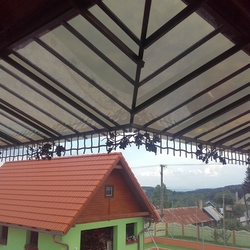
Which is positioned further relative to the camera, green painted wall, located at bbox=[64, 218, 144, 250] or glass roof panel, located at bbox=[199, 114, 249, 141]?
green painted wall, located at bbox=[64, 218, 144, 250]

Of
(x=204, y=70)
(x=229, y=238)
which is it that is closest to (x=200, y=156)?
(x=204, y=70)

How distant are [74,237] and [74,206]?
2.53 ft

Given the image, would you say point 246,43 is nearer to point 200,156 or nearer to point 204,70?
point 204,70

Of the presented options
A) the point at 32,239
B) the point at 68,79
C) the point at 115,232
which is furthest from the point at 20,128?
the point at 115,232

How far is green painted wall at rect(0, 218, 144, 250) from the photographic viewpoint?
5.38 m

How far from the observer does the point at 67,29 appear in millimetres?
1239

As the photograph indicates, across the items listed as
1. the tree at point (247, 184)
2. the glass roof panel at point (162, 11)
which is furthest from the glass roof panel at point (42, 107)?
the tree at point (247, 184)

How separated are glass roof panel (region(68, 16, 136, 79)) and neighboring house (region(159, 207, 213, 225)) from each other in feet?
38.6

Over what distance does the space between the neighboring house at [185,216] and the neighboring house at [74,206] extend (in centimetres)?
578

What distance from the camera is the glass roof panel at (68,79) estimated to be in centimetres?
137

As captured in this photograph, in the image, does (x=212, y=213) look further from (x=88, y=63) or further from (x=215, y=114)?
(x=88, y=63)

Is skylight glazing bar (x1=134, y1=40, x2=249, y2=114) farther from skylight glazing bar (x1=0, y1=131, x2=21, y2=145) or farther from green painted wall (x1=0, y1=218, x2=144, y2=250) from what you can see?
green painted wall (x1=0, y1=218, x2=144, y2=250)

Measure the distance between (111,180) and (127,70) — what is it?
17.9 ft

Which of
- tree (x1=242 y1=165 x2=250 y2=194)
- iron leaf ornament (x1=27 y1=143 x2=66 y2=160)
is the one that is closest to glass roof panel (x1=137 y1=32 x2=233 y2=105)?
iron leaf ornament (x1=27 y1=143 x2=66 y2=160)
